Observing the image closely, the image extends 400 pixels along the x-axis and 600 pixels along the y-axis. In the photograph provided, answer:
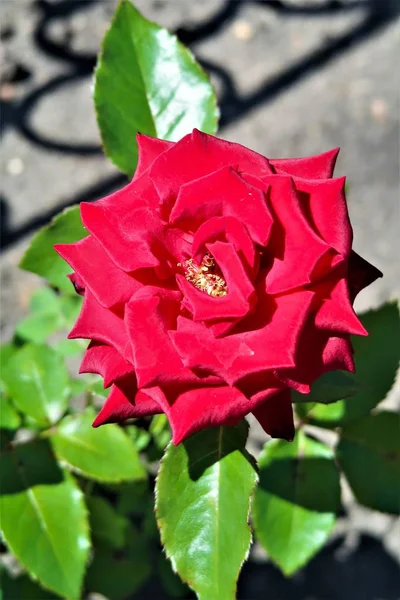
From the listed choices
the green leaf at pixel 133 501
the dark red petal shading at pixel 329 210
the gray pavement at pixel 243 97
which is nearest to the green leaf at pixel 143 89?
the dark red petal shading at pixel 329 210

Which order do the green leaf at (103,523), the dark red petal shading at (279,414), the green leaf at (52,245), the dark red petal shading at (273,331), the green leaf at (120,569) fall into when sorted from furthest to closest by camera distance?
the green leaf at (120,569)
the green leaf at (103,523)
the green leaf at (52,245)
the dark red petal shading at (279,414)
the dark red petal shading at (273,331)

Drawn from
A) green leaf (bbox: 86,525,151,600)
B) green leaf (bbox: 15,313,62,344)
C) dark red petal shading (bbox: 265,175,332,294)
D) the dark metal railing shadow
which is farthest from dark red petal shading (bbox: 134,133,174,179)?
the dark metal railing shadow

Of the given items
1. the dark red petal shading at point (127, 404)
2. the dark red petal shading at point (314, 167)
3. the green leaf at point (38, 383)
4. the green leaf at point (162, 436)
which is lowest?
the green leaf at point (162, 436)

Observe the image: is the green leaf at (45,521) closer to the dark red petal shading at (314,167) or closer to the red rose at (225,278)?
the red rose at (225,278)

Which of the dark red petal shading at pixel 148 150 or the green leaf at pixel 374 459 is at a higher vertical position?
the dark red petal shading at pixel 148 150

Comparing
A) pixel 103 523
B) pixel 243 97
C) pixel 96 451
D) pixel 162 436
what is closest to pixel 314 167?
pixel 96 451

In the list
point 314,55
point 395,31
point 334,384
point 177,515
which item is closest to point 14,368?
point 177,515

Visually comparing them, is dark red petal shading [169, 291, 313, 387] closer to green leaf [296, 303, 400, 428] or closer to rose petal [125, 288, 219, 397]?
rose petal [125, 288, 219, 397]
